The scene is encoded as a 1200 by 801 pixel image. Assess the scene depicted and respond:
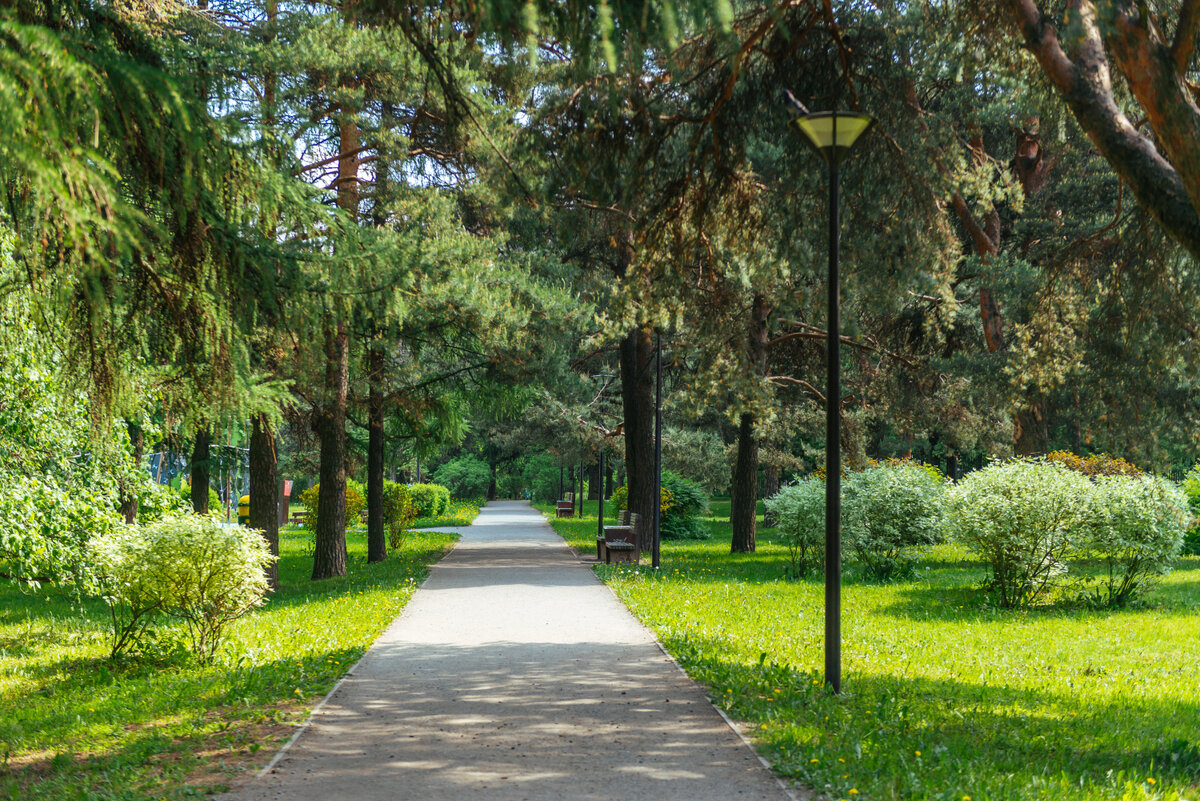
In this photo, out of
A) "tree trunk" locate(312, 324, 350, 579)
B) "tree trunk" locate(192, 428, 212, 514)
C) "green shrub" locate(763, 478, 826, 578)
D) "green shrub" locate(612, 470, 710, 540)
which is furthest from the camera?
"green shrub" locate(612, 470, 710, 540)

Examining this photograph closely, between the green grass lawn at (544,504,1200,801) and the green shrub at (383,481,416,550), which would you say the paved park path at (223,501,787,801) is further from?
the green shrub at (383,481,416,550)

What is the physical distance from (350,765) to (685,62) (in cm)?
720

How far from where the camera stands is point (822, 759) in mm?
5645

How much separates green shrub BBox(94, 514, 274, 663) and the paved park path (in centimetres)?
137

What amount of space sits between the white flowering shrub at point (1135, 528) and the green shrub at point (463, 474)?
57.8 metres

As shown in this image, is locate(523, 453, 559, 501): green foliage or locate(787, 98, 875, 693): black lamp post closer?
locate(787, 98, 875, 693): black lamp post

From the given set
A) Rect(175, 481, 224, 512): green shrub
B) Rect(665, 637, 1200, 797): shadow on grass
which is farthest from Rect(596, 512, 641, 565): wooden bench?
Rect(665, 637, 1200, 797): shadow on grass

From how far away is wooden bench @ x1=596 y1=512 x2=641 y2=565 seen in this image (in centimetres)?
1972

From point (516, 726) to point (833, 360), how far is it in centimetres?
360

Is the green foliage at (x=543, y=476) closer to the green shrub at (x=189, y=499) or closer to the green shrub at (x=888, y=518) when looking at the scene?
the green shrub at (x=189, y=499)

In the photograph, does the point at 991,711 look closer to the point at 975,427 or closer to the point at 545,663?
the point at 545,663

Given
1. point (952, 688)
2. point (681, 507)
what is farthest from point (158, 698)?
point (681, 507)

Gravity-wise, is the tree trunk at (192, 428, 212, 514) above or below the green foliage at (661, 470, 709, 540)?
above

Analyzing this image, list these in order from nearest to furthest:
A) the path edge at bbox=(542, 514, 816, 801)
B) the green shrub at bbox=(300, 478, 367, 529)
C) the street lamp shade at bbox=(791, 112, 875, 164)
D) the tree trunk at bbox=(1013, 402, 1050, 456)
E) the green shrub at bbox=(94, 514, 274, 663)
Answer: the path edge at bbox=(542, 514, 816, 801)
the street lamp shade at bbox=(791, 112, 875, 164)
the green shrub at bbox=(94, 514, 274, 663)
the tree trunk at bbox=(1013, 402, 1050, 456)
the green shrub at bbox=(300, 478, 367, 529)
